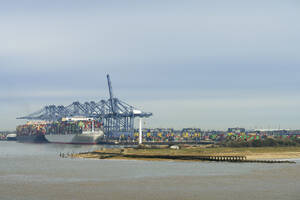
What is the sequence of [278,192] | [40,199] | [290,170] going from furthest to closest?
[290,170] < [278,192] < [40,199]

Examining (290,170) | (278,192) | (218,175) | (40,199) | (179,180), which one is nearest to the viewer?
(40,199)

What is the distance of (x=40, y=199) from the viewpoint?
44.4m

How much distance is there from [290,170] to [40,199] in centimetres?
3920

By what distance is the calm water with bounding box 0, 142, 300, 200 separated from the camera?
46750mm

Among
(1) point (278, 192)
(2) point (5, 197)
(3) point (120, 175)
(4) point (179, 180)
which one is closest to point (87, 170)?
(3) point (120, 175)

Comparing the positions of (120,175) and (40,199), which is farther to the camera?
(120,175)

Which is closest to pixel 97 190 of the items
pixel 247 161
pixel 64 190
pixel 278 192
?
pixel 64 190

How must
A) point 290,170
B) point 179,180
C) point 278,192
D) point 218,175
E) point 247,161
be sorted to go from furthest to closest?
point 247,161
point 290,170
point 218,175
point 179,180
point 278,192

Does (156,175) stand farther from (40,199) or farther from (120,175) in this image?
(40,199)

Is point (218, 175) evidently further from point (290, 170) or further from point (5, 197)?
point (5, 197)

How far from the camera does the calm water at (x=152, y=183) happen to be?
153 ft

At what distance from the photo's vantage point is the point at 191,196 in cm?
4594

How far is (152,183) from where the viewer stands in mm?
55469

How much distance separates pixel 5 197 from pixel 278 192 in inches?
1065
